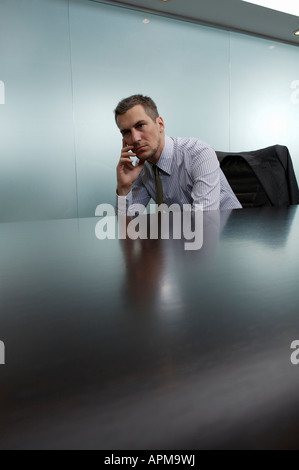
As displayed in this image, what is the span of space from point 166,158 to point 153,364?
1793 mm

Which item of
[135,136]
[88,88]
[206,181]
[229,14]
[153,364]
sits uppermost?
[229,14]

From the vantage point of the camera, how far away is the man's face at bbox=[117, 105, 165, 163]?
5.98 ft

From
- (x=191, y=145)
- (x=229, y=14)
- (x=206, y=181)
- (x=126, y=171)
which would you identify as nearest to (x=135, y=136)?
(x=126, y=171)

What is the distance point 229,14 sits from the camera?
289 centimetres

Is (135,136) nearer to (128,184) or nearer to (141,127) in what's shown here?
(141,127)

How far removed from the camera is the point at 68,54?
97.5 inches

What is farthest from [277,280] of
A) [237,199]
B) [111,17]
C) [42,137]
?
[111,17]

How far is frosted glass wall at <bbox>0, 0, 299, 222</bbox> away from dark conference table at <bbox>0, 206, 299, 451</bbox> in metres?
2.46

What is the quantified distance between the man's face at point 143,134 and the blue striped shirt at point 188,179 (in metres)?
0.04

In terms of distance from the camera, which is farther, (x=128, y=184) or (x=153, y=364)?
(x=128, y=184)

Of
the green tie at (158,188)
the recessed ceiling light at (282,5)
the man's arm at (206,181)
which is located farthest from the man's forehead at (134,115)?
the recessed ceiling light at (282,5)

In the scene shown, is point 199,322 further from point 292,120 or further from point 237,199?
point 292,120

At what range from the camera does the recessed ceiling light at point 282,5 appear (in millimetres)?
2803
